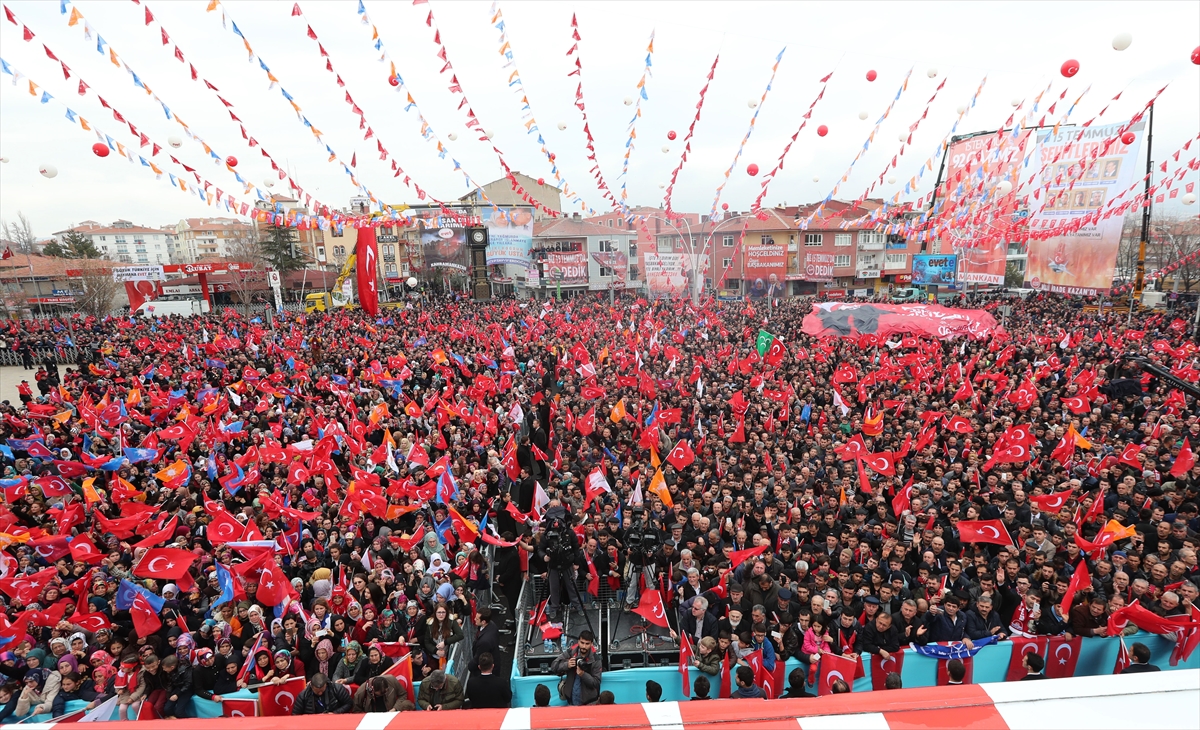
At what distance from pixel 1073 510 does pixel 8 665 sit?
12399mm

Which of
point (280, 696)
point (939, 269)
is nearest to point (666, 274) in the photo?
point (939, 269)

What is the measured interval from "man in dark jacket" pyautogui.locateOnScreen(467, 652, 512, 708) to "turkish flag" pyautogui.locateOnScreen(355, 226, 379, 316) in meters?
15.5

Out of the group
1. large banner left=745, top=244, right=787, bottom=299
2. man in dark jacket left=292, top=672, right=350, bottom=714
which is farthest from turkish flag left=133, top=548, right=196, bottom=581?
large banner left=745, top=244, right=787, bottom=299

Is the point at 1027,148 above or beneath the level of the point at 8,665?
above

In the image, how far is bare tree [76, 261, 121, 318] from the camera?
126 ft

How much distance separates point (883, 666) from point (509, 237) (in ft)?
139

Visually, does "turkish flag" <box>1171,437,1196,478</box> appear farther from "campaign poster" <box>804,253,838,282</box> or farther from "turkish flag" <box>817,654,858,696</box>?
"campaign poster" <box>804,253,838,282</box>

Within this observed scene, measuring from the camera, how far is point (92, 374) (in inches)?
703

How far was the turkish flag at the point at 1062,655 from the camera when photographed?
18.4 feet

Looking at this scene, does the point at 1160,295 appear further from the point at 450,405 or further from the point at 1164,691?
the point at 1164,691

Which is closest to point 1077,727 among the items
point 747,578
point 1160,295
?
point 747,578

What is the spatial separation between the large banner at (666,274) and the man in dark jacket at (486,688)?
31067mm

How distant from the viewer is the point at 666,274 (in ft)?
117

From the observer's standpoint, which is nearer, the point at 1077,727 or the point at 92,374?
the point at 1077,727
